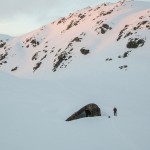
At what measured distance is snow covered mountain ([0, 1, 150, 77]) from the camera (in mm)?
54588

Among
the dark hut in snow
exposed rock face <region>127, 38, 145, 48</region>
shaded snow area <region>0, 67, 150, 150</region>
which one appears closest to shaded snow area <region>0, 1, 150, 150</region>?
shaded snow area <region>0, 67, 150, 150</region>

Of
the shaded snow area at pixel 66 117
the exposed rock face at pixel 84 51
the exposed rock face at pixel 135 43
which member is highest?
the exposed rock face at pixel 84 51

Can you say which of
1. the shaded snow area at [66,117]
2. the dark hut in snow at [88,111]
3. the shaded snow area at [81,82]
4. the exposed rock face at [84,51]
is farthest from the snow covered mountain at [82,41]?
the dark hut in snow at [88,111]

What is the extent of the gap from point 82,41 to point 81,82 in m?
24.4

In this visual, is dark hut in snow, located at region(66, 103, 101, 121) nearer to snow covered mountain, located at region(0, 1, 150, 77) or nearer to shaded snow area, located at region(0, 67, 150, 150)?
shaded snow area, located at region(0, 67, 150, 150)

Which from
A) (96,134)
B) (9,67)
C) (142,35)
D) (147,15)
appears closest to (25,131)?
(96,134)

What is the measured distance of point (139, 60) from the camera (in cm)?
4694

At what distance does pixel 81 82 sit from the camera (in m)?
44.4

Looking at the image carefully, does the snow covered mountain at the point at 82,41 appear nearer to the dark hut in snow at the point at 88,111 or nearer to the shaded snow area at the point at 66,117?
the shaded snow area at the point at 66,117

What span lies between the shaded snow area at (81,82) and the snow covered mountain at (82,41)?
0.63 ft

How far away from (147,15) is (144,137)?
145ft

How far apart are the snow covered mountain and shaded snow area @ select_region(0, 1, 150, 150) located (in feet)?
0.63

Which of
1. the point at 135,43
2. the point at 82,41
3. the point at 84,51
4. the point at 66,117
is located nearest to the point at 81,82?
the point at 135,43

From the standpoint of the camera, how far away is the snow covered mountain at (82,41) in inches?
2149
